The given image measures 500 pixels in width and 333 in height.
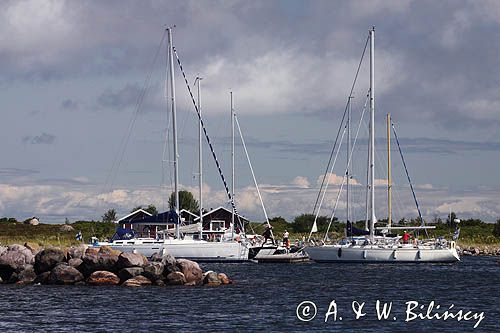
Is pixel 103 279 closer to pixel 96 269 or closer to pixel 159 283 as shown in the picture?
pixel 96 269

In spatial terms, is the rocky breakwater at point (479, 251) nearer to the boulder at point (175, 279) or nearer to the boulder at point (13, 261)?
the boulder at point (175, 279)

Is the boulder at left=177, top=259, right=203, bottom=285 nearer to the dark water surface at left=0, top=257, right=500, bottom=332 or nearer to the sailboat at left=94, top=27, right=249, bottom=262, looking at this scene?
the dark water surface at left=0, top=257, right=500, bottom=332

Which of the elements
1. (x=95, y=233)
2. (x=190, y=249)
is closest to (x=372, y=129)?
(x=190, y=249)

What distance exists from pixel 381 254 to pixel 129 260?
→ 2783 cm

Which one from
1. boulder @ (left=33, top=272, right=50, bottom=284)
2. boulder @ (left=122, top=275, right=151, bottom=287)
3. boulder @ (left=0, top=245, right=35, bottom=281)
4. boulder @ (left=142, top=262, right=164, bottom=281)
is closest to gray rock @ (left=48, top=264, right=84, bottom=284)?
boulder @ (left=33, top=272, right=50, bottom=284)

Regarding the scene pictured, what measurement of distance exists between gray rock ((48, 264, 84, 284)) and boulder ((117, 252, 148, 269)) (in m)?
2.18

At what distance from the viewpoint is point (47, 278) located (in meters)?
51.0

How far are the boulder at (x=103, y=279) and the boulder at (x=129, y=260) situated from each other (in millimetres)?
707

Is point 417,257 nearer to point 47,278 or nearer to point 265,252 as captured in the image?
point 265,252

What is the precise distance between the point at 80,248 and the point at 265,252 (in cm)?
2857

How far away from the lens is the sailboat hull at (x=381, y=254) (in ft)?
240

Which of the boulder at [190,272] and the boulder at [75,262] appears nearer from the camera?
the boulder at [190,272]

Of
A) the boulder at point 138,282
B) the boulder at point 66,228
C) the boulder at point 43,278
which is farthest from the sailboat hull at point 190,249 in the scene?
the boulder at point 66,228

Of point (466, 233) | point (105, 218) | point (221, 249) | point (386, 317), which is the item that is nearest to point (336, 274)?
point (221, 249)
